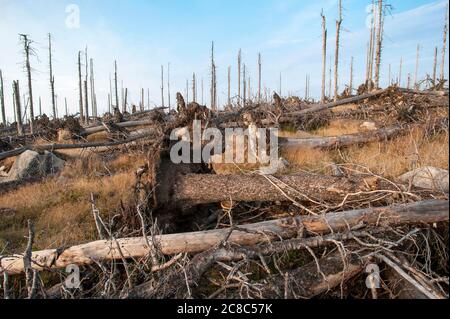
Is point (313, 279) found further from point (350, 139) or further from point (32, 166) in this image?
point (32, 166)

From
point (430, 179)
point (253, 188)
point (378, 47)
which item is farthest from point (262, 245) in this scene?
point (378, 47)

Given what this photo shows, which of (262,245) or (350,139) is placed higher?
(350,139)

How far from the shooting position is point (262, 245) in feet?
10.4

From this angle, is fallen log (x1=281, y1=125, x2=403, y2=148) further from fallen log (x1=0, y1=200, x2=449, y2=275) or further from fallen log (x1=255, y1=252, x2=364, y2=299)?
fallen log (x1=255, y1=252, x2=364, y2=299)

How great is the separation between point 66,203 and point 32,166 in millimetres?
2841

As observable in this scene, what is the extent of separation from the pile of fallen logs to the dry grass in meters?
0.78

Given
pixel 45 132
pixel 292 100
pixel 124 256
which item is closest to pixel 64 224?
pixel 124 256

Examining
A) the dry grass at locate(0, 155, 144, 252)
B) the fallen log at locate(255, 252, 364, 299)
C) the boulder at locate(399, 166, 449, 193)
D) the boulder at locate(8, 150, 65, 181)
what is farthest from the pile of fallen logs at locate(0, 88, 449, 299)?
the boulder at locate(8, 150, 65, 181)

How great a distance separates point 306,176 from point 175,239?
2.01 m

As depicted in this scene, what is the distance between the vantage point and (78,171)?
7535 millimetres

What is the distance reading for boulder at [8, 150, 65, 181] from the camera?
7484 millimetres

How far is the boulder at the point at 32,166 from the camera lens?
748 cm
